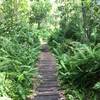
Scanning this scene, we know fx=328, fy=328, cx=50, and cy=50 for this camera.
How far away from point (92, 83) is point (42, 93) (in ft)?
5.68

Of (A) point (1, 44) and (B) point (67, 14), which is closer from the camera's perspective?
(A) point (1, 44)

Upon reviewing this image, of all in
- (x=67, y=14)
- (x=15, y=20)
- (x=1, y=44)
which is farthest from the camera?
(x=67, y=14)

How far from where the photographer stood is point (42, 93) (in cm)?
1117

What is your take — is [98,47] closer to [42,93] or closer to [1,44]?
[42,93]

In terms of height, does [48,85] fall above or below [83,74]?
below

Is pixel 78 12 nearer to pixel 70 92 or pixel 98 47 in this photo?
pixel 98 47

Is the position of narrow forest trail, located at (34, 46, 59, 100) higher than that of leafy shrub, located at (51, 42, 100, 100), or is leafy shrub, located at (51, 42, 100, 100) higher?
leafy shrub, located at (51, 42, 100, 100)

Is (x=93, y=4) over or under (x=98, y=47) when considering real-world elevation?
over

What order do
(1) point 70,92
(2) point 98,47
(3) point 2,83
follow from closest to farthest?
(3) point 2,83, (1) point 70,92, (2) point 98,47

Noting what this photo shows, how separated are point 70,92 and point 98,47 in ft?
8.48

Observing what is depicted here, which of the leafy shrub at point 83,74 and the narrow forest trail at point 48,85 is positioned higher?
the leafy shrub at point 83,74

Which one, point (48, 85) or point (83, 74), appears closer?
point (83, 74)

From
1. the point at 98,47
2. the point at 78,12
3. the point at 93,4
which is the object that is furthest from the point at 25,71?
the point at 78,12

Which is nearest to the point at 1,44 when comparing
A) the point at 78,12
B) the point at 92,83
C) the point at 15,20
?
the point at 92,83
